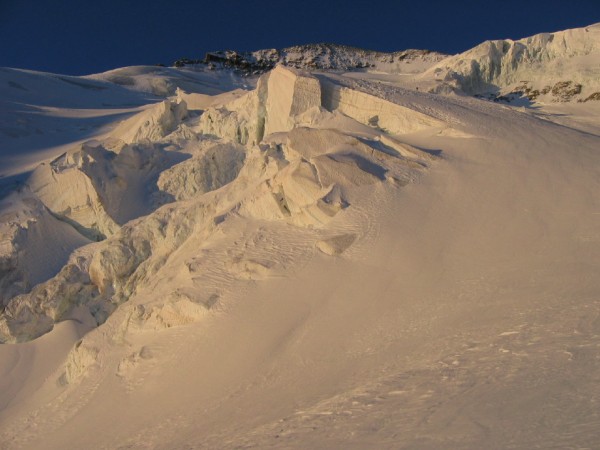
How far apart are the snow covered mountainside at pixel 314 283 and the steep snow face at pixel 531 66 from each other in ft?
31.3

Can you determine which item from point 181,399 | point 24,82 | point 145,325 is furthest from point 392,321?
point 24,82

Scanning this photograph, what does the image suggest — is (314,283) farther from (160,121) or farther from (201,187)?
(160,121)

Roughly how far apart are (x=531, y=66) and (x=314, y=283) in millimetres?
23334

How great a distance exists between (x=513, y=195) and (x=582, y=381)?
19.2 ft

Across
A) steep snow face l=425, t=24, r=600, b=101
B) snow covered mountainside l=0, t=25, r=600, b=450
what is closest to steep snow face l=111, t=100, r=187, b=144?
snow covered mountainside l=0, t=25, r=600, b=450

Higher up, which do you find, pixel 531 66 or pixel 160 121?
pixel 531 66

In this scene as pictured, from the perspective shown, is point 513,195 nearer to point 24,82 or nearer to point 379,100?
point 379,100

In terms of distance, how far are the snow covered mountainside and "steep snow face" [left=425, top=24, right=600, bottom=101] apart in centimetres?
953

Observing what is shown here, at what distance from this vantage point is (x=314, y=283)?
8.60 meters

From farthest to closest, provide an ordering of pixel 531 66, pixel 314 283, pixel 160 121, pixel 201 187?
pixel 531 66 → pixel 160 121 → pixel 201 187 → pixel 314 283

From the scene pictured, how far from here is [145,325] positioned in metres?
9.48

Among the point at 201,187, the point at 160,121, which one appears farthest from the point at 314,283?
the point at 160,121

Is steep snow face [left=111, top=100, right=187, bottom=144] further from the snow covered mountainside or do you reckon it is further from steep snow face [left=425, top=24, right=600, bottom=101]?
steep snow face [left=425, top=24, right=600, bottom=101]

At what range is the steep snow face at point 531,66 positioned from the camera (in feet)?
83.3
